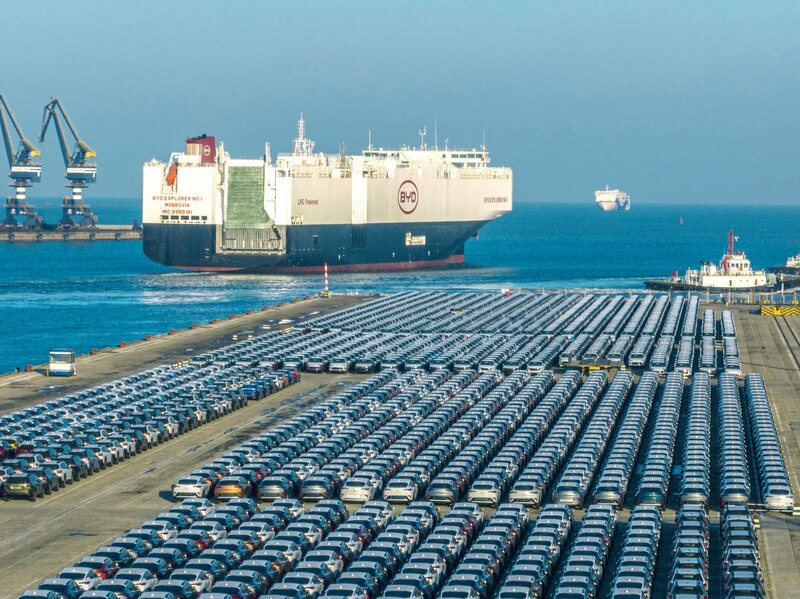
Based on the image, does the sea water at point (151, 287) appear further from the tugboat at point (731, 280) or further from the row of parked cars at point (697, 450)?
the row of parked cars at point (697, 450)

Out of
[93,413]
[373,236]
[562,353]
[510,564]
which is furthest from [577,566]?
[373,236]

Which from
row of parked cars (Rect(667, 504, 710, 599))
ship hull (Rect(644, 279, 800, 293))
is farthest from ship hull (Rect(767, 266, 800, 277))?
row of parked cars (Rect(667, 504, 710, 599))

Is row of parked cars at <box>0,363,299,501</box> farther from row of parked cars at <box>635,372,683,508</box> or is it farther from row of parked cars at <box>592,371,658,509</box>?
row of parked cars at <box>635,372,683,508</box>

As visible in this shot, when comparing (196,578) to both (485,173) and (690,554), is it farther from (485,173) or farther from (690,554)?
(485,173)

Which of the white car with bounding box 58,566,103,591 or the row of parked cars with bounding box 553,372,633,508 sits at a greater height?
the row of parked cars with bounding box 553,372,633,508

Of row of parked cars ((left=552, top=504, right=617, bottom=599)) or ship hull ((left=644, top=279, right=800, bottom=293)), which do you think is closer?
row of parked cars ((left=552, top=504, right=617, bottom=599))

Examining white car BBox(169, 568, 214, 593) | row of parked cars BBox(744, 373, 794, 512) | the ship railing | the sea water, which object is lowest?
the sea water

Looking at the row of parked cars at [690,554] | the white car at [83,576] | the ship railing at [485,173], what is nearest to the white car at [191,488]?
the white car at [83,576]
